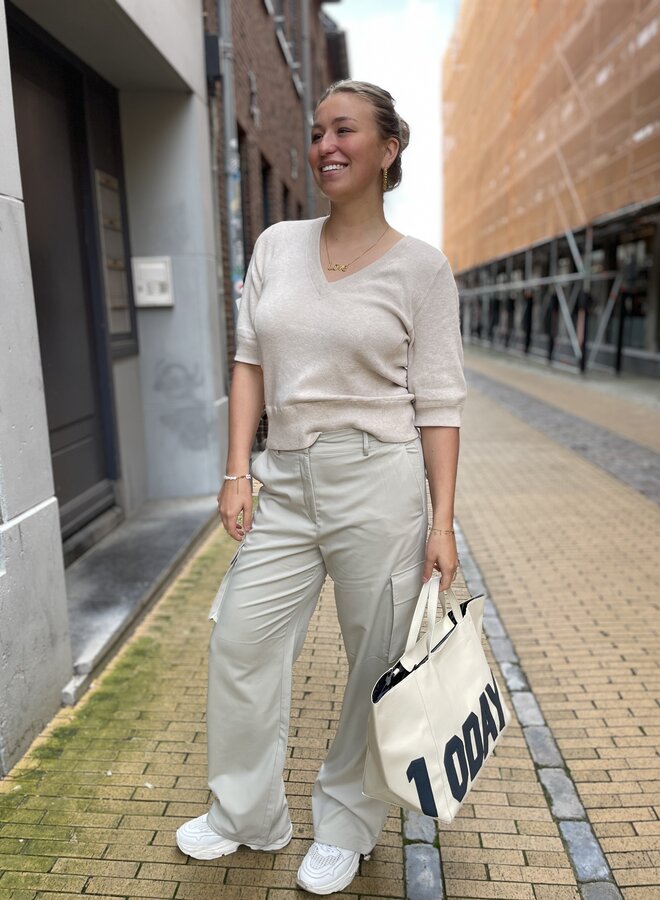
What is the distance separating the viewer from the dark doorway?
14.1ft

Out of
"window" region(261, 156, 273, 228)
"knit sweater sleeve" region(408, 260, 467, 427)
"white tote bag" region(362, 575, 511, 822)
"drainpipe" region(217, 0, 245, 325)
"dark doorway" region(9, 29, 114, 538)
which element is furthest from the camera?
"window" region(261, 156, 273, 228)

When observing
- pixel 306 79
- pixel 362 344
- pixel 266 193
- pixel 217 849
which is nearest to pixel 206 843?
pixel 217 849

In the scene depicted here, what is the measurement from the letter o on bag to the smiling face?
55.3 inches

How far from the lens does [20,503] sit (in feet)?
9.24

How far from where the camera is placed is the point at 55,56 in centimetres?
470

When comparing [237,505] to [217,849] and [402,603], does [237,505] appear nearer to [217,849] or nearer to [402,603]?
[402,603]

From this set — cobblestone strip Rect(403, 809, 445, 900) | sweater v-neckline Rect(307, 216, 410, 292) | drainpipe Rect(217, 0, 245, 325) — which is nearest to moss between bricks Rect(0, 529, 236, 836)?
cobblestone strip Rect(403, 809, 445, 900)

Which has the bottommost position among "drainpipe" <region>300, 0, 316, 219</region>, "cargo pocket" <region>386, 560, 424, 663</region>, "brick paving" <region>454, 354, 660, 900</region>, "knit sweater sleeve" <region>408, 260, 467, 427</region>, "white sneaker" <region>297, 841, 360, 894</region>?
"brick paving" <region>454, 354, 660, 900</region>

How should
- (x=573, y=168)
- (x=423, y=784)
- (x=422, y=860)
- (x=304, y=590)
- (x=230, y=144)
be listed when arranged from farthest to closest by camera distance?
(x=573, y=168), (x=230, y=144), (x=422, y=860), (x=304, y=590), (x=423, y=784)

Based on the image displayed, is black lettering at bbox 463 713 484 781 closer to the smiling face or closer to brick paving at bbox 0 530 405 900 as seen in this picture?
brick paving at bbox 0 530 405 900

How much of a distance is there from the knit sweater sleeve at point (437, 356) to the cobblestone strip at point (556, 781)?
0.90m

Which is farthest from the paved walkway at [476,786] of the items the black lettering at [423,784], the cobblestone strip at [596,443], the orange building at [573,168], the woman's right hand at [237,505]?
the orange building at [573,168]

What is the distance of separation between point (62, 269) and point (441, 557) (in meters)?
3.56

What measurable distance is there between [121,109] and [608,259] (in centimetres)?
1793
